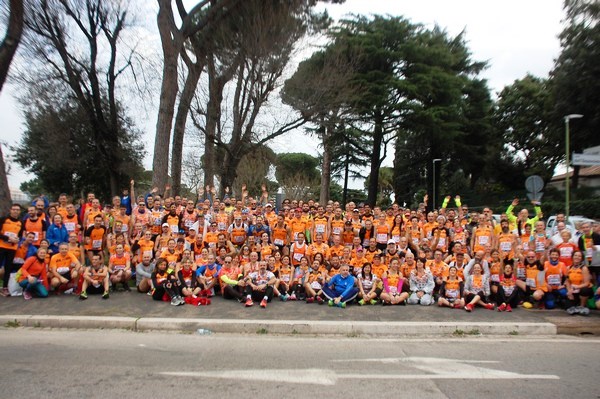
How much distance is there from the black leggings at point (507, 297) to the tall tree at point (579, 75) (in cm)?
2390

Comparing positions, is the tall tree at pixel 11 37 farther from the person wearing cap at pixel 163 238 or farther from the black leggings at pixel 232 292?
the black leggings at pixel 232 292

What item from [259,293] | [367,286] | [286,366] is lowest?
[286,366]

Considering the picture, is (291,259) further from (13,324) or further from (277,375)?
(13,324)

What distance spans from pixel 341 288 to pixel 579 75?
26.6 metres

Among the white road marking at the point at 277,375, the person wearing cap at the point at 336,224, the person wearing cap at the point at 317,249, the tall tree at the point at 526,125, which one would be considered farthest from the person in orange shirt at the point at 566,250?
the tall tree at the point at 526,125

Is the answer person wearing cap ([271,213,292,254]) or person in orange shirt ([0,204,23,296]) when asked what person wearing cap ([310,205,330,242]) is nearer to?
person wearing cap ([271,213,292,254])

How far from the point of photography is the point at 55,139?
82.0ft

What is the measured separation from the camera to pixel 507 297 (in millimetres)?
8938

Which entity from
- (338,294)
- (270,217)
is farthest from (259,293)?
(270,217)

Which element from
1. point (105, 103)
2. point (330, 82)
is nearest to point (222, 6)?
point (330, 82)

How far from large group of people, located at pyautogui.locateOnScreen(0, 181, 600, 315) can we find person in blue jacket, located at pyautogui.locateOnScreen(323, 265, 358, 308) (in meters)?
0.02

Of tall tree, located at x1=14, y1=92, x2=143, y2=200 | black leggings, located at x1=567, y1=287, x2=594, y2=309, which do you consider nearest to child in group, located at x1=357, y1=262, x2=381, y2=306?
black leggings, located at x1=567, y1=287, x2=594, y2=309

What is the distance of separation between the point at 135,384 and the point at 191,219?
6537mm

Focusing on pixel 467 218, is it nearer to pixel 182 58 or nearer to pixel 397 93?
pixel 182 58
